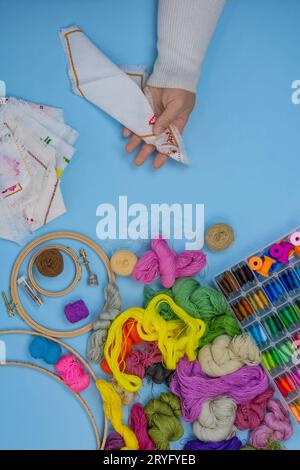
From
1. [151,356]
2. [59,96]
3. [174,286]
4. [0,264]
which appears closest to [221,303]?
[174,286]

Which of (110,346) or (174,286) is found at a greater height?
(174,286)

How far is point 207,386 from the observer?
66.1 inches

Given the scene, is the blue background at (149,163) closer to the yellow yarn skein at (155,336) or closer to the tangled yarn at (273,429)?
the yellow yarn skein at (155,336)

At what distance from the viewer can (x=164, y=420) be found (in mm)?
1700

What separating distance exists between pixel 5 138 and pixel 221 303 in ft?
2.46

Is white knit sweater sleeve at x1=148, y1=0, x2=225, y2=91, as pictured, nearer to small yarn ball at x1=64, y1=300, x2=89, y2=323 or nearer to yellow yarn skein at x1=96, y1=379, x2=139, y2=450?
small yarn ball at x1=64, y1=300, x2=89, y2=323

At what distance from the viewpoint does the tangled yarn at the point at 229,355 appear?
165 centimetres

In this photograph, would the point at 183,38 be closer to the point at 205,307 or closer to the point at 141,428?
the point at 205,307

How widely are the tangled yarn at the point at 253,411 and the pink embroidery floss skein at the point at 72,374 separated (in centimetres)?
43

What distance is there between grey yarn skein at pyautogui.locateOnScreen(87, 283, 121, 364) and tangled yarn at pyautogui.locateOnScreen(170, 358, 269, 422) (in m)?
0.22

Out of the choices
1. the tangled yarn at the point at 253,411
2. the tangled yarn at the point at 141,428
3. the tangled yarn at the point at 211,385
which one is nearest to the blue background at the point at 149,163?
the tangled yarn at the point at 141,428

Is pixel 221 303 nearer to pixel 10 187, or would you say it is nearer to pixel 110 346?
pixel 110 346

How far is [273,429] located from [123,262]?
609 mm

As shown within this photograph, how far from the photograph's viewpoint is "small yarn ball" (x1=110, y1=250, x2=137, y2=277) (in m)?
1.73
